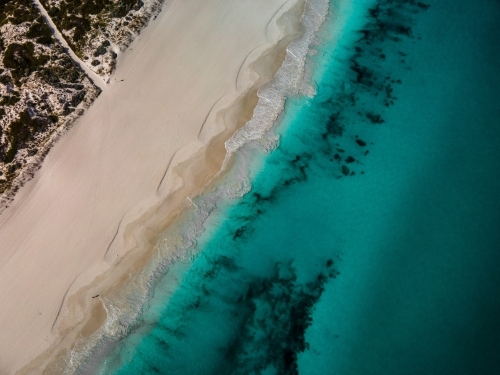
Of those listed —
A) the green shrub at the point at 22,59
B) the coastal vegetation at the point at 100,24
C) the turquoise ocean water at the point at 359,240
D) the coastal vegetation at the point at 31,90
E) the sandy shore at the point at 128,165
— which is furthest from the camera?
the coastal vegetation at the point at 100,24

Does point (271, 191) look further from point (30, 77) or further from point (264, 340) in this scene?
point (30, 77)

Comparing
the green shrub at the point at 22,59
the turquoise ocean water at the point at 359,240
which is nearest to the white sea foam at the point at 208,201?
the turquoise ocean water at the point at 359,240

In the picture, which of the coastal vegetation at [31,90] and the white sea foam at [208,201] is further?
the coastal vegetation at [31,90]

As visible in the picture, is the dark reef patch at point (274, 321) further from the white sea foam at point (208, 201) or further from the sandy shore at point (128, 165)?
the sandy shore at point (128, 165)

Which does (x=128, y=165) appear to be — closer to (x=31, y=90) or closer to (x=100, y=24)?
(x=31, y=90)

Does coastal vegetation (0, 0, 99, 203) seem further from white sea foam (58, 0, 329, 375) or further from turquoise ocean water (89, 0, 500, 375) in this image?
turquoise ocean water (89, 0, 500, 375)

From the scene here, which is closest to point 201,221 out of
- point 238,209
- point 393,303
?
point 238,209
